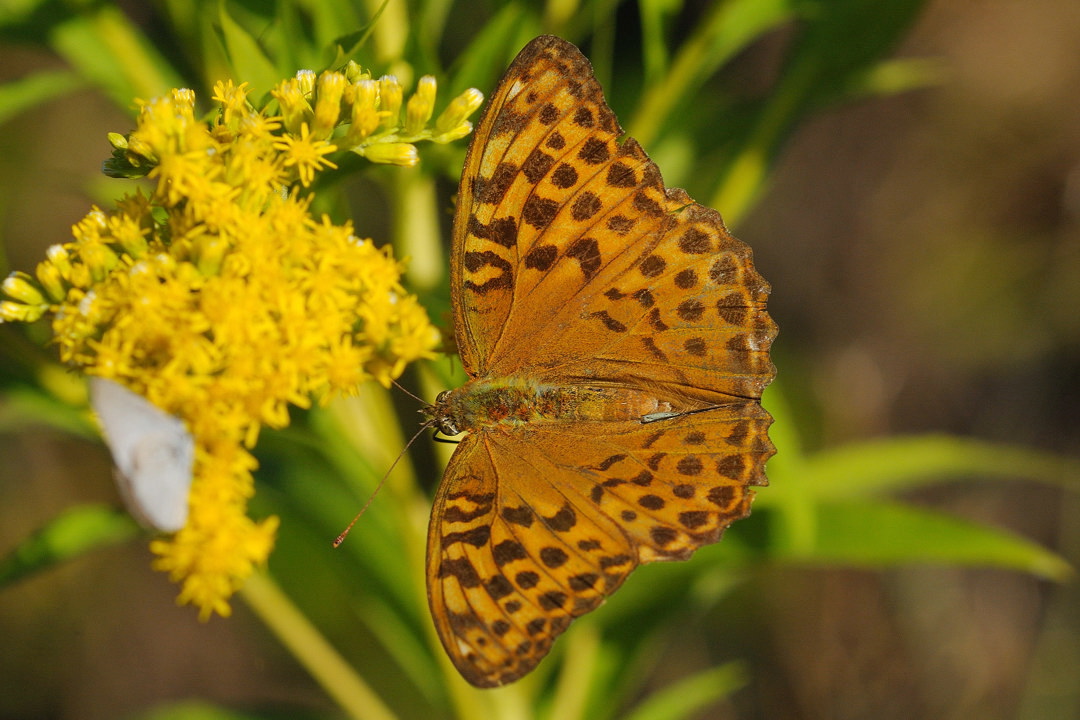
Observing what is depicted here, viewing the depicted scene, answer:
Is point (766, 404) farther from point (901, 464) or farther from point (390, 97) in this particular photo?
point (390, 97)

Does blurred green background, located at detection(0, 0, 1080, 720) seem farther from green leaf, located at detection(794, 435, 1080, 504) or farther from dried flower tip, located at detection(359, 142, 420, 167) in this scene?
dried flower tip, located at detection(359, 142, 420, 167)

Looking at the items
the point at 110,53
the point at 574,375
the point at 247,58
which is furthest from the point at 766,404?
the point at 110,53

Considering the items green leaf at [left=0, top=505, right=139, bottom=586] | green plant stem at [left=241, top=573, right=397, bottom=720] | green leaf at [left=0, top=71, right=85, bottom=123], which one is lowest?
green plant stem at [left=241, top=573, right=397, bottom=720]

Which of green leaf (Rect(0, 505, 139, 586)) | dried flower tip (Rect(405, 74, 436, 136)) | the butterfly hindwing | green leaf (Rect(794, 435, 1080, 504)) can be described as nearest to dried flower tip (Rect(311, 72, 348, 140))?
dried flower tip (Rect(405, 74, 436, 136))

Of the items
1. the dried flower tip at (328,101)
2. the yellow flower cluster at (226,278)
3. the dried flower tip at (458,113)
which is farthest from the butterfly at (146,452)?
the dried flower tip at (458,113)

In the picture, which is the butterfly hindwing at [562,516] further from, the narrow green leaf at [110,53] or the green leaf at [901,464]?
the narrow green leaf at [110,53]
